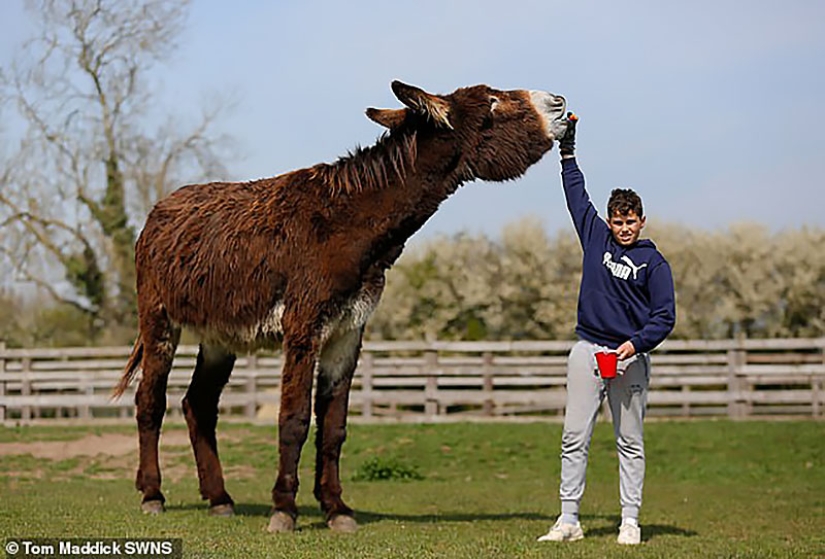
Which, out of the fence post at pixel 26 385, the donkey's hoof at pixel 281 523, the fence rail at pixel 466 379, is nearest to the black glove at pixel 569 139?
the donkey's hoof at pixel 281 523

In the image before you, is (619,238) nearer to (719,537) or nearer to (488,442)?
(719,537)

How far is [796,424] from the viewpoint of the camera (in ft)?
67.5

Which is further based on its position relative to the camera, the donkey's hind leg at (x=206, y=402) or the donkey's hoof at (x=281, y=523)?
the donkey's hind leg at (x=206, y=402)

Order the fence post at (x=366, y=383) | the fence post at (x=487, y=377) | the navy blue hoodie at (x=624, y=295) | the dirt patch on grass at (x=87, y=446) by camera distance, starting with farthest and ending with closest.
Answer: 1. the fence post at (x=487, y=377)
2. the fence post at (x=366, y=383)
3. the dirt patch on grass at (x=87, y=446)
4. the navy blue hoodie at (x=624, y=295)

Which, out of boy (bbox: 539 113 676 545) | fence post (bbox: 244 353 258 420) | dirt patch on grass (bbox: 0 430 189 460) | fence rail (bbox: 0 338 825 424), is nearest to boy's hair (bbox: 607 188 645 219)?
boy (bbox: 539 113 676 545)

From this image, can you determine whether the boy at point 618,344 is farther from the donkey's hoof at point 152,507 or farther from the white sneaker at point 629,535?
the donkey's hoof at point 152,507

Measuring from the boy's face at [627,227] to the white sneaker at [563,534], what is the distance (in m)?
2.00

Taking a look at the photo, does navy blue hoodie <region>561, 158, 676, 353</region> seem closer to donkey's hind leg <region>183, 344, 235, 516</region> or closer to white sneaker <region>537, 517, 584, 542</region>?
white sneaker <region>537, 517, 584, 542</region>

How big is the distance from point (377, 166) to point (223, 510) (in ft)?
10.7

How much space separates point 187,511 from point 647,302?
14.7 ft

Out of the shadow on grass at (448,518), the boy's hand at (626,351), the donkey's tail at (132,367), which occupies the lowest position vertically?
the shadow on grass at (448,518)

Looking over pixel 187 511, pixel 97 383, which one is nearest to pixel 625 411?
pixel 187 511

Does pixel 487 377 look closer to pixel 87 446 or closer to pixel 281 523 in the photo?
pixel 87 446

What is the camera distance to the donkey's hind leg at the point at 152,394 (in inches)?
376
